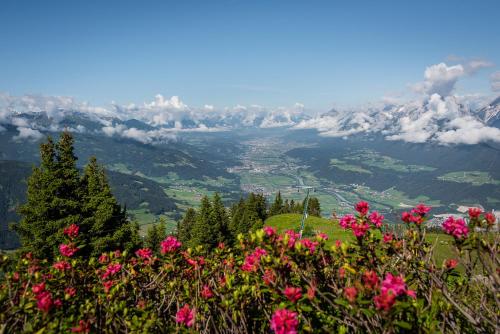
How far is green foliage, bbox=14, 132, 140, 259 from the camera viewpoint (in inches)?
952

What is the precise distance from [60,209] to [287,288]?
25997mm

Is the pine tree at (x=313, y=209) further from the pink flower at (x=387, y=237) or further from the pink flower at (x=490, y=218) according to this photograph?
the pink flower at (x=490, y=218)

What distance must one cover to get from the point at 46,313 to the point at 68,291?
150 centimetres

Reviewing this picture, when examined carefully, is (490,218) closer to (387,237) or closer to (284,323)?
(387,237)

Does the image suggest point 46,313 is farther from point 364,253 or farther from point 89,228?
point 89,228

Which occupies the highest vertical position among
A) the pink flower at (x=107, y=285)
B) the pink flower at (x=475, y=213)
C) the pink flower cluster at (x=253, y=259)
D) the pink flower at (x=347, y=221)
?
the pink flower at (x=475, y=213)

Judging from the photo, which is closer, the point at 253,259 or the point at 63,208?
the point at 253,259

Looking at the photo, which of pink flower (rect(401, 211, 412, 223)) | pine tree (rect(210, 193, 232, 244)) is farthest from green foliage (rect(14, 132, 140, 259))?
pink flower (rect(401, 211, 412, 223))

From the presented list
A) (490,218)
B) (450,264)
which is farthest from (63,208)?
(490,218)

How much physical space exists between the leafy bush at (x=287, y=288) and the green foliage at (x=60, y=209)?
19.6 meters

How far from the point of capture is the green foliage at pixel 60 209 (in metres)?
24.2

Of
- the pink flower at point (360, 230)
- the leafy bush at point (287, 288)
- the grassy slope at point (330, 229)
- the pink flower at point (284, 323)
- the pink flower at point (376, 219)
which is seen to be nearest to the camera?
the pink flower at point (284, 323)

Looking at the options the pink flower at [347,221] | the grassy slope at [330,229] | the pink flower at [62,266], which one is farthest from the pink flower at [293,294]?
the grassy slope at [330,229]

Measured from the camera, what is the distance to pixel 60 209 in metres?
25.2
